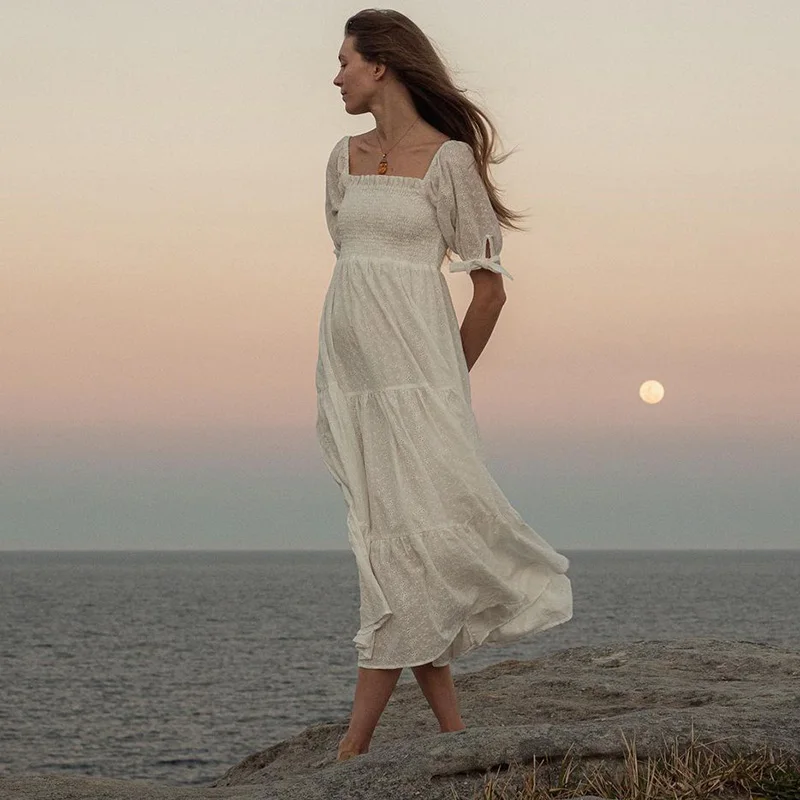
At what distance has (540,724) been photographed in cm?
433

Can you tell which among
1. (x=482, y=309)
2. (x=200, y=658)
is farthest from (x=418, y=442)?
(x=200, y=658)

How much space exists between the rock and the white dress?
46 centimetres

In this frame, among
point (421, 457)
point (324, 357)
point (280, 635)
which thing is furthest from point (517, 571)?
point (280, 635)

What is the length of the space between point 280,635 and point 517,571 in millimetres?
68442

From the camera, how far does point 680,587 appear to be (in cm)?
12912

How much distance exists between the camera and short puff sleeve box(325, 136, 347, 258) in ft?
17.0

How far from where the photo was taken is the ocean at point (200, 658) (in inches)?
1382

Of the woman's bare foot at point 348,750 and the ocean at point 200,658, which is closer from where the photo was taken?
the woman's bare foot at point 348,750

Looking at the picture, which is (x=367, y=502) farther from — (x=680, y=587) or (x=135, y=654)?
(x=680, y=587)

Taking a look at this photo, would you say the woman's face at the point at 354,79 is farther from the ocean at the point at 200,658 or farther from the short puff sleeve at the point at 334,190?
the ocean at the point at 200,658

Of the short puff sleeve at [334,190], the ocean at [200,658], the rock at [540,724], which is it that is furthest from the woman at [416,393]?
the ocean at [200,658]

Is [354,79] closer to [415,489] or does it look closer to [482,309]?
[482,309]

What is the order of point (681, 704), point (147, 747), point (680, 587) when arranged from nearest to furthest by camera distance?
point (681, 704) → point (147, 747) → point (680, 587)

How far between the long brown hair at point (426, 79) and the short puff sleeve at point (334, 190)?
408 millimetres
